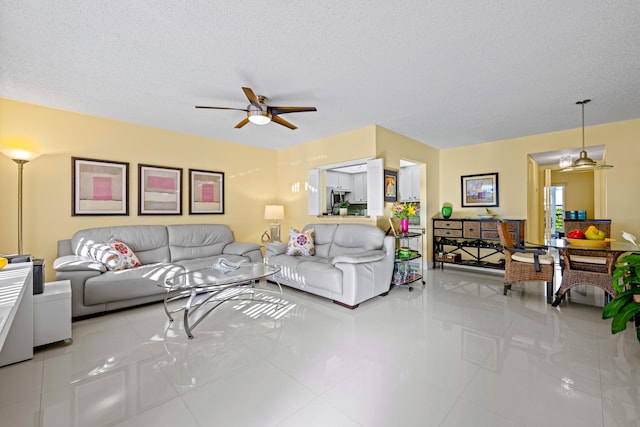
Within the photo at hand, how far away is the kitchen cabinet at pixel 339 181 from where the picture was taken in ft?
20.6

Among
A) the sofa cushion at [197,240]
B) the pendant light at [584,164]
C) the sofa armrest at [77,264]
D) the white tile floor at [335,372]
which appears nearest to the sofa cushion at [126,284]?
the sofa armrest at [77,264]

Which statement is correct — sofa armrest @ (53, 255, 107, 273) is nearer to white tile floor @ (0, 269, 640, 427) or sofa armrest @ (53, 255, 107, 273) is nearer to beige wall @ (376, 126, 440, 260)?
white tile floor @ (0, 269, 640, 427)

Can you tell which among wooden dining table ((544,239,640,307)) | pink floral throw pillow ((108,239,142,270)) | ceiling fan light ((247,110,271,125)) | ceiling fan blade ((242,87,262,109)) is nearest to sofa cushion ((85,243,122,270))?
pink floral throw pillow ((108,239,142,270))

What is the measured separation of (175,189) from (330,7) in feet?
12.1

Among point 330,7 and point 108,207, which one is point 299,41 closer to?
point 330,7

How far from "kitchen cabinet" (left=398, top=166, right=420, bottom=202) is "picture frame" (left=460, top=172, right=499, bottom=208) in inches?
34.8

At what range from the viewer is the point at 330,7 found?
181 cm

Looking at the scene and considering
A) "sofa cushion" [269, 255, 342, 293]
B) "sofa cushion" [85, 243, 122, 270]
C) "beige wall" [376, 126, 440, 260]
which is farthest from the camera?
"beige wall" [376, 126, 440, 260]

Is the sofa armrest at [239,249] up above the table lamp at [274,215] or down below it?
below

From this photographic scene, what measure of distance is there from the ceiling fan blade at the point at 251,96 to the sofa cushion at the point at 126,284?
7.09 feet

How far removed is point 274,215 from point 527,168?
184 inches

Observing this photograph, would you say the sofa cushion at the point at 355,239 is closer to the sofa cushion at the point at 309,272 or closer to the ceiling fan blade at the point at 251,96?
the sofa cushion at the point at 309,272

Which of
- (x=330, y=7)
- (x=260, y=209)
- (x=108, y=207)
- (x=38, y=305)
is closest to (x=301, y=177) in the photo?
(x=260, y=209)

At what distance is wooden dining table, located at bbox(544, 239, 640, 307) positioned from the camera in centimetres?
289
